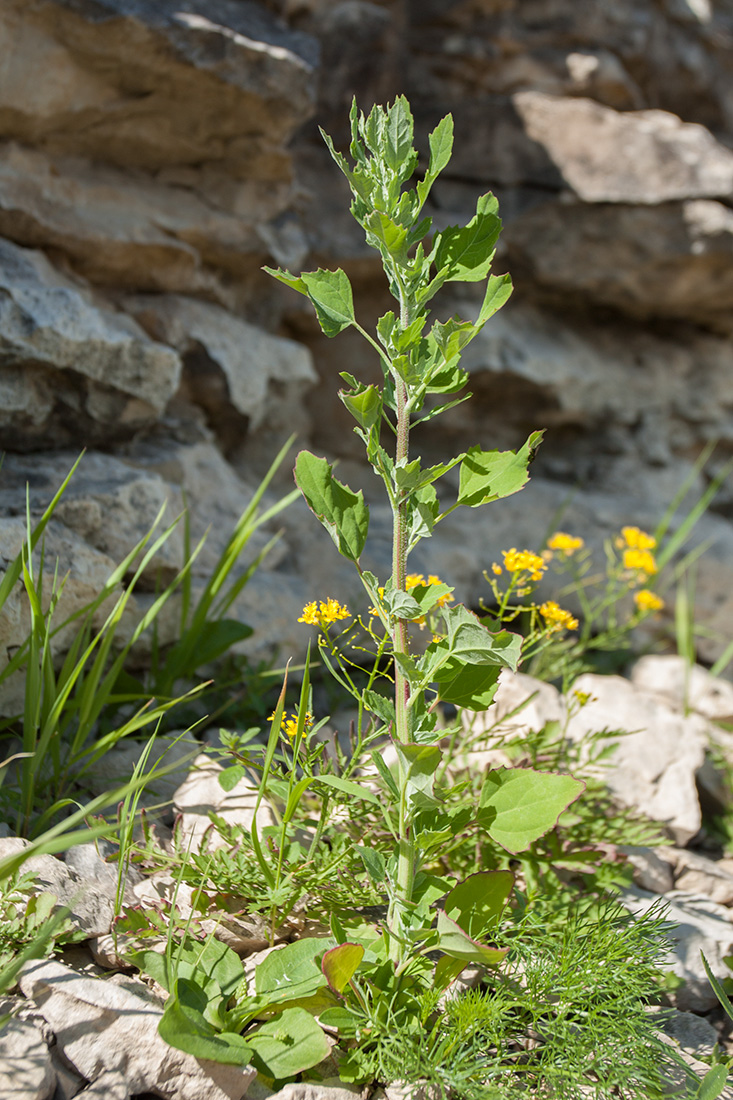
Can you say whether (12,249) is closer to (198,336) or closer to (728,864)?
(198,336)

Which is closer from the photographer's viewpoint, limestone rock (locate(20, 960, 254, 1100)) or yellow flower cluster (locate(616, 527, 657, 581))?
limestone rock (locate(20, 960, 254, 1100))

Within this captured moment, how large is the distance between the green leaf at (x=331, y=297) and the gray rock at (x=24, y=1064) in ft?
4.59

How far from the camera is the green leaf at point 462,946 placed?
1373 millimetres

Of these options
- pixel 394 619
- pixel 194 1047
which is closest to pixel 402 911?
pixel 194 1047

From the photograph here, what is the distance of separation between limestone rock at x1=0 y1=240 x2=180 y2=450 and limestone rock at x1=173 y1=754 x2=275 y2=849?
129 centimetres

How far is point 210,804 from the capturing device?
2076mm

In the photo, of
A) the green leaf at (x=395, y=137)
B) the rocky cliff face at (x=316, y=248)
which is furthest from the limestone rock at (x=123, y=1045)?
the green leaf at (x=395, y=137)

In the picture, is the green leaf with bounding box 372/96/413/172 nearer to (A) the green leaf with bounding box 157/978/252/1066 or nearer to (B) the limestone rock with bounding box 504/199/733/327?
(A) the green leaf with bounding box 157/978/252/1066

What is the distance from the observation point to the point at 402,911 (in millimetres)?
1558

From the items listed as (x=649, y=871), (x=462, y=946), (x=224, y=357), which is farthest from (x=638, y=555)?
(x=224, y=357)

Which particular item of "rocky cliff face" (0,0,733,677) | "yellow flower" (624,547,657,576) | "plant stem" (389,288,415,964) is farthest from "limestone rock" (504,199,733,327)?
"plant stem" (389,288,415,964)

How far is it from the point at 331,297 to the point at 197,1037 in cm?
138

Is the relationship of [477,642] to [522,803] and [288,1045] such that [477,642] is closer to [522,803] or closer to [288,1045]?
[522,803]

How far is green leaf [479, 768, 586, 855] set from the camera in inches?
58.6
